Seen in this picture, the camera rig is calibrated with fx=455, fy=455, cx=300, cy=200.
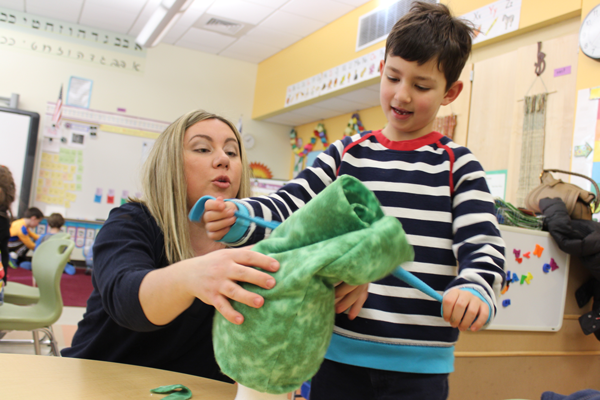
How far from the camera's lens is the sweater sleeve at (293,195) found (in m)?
0.85

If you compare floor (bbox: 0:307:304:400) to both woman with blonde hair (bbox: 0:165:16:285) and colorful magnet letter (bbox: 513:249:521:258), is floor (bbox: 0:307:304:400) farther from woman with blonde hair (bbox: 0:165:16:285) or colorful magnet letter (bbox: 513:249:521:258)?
colorful magnet letter (bbox: 513:249:521:258)

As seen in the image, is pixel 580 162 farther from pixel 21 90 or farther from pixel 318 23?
pixel 21 90

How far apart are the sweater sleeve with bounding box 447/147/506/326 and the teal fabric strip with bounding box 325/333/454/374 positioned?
0.20 metres

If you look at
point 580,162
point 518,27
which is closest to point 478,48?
point 518,27

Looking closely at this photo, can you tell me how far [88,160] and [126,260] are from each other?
5.95 meters

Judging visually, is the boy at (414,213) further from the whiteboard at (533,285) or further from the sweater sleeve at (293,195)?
the whiteboard at (533,285)

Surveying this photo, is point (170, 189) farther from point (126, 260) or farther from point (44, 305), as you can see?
point (44, 305)

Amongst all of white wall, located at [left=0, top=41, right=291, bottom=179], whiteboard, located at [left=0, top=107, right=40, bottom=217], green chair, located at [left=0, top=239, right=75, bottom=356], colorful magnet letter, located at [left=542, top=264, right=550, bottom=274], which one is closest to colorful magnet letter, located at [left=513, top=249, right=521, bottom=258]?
colorful magnet letter, located at [left=542, top=264, right=550, bottom=274]

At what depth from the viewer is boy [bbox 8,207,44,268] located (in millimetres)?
5258

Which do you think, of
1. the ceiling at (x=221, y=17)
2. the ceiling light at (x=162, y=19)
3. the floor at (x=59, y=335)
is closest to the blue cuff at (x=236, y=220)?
the floor at (x=59, y=335)

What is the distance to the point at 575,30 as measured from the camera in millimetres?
2982

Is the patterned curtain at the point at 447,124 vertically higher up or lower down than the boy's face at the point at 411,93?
higher up

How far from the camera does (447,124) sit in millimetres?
3664

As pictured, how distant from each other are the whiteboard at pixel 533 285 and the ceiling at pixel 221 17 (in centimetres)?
342
